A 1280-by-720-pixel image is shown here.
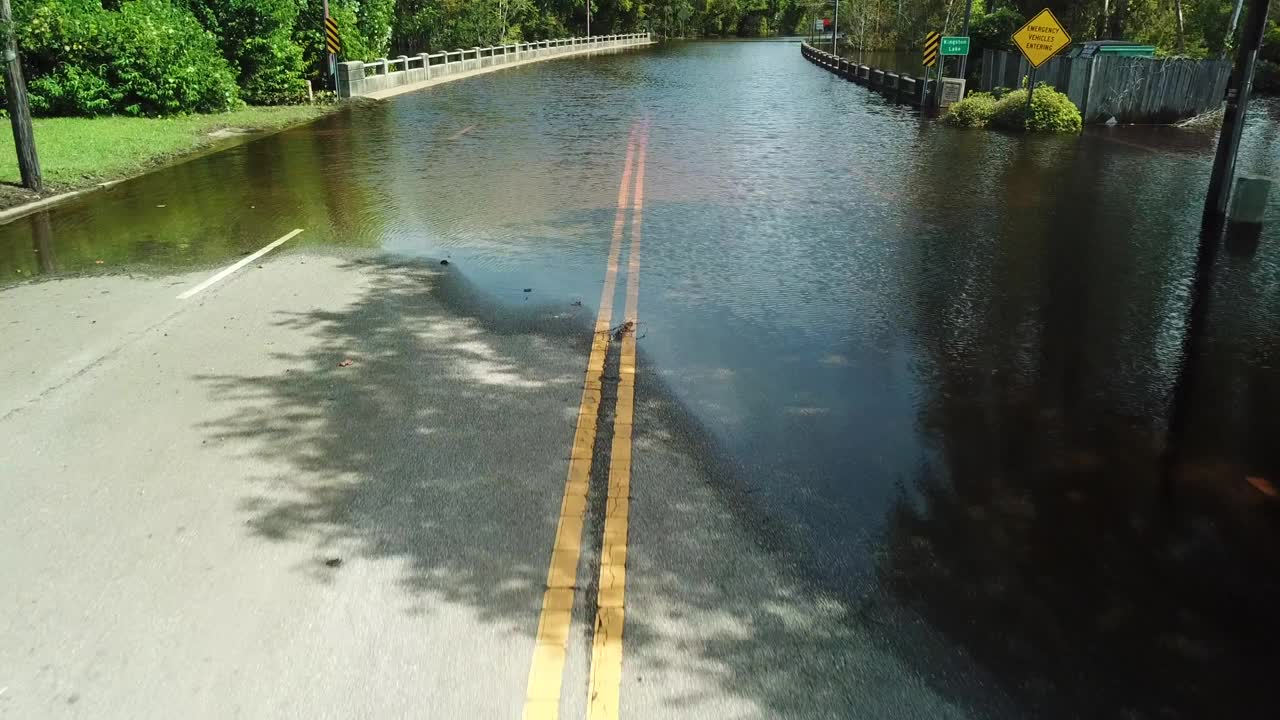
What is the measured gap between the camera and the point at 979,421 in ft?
21.7

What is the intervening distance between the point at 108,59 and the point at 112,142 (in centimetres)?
476

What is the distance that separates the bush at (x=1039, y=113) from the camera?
23.4 meters

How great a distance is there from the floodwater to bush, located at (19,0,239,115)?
5.61 m

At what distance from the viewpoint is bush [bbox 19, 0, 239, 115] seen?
74.4 feet

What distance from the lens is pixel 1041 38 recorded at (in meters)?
23.5

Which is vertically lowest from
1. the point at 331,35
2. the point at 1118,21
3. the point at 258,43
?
the point at 258,43

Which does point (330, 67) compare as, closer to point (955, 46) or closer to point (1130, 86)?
point (955, 46)

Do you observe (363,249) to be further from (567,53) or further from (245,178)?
(567,53)

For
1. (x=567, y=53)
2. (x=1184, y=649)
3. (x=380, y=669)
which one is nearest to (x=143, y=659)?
(x=380, y=669)

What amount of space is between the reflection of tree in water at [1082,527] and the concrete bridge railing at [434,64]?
2904cm

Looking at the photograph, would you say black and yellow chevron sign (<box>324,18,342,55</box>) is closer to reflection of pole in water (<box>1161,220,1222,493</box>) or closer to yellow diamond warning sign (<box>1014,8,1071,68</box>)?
yellow diamond warning sign (<box>1014,8,1071,68</box>)

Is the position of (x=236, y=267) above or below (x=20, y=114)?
below

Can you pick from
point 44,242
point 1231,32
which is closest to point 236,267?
point 44,242

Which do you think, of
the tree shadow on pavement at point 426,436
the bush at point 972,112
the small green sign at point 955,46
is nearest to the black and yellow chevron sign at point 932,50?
the small green sign at point 955,46
